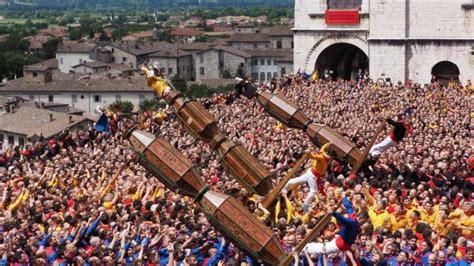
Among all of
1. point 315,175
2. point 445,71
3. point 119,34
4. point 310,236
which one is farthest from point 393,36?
point 119,34

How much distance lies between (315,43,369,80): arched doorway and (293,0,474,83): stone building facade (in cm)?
6

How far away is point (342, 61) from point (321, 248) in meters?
37.4

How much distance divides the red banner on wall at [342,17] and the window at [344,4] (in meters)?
0.41

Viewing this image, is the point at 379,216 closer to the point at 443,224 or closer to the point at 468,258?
the point at 443,224

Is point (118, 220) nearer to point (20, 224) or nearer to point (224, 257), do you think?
point (20, 224)

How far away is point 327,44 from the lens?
50.2 meters

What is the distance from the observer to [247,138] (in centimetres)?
2898

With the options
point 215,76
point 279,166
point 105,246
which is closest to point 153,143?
point 105,246

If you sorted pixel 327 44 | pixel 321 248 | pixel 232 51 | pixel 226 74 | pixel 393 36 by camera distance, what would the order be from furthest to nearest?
pixel 232 51
pixel 226 74
pixel 327 44
pixel 393 36
pixel 321 248

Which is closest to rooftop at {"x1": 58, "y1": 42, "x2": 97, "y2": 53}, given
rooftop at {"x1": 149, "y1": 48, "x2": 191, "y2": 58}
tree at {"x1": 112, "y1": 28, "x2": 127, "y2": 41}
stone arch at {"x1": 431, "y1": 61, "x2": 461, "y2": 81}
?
rooftop at {"x1": 149, "y1": 48, "x2": 191, "y2": 58}

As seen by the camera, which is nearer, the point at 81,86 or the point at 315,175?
the point at 315,175

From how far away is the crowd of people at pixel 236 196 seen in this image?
54.7 ft

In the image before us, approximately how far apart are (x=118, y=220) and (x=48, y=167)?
875 cm

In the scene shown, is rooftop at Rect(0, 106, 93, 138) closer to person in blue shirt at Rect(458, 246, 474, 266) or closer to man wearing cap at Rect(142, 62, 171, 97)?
man wearing cap at Rect(142, 62, 171, 97)
